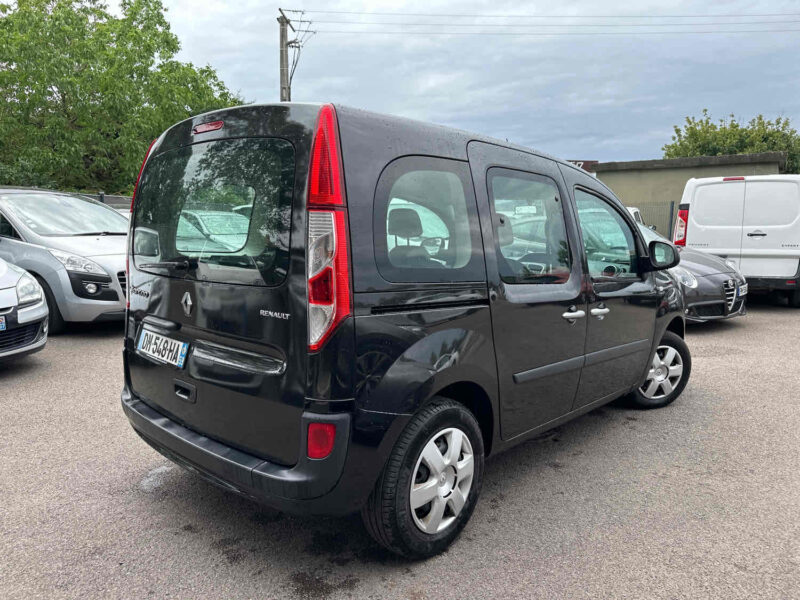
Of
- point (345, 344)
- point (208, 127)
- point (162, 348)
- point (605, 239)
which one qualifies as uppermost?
point (208, 127)

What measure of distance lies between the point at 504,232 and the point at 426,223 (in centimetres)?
53

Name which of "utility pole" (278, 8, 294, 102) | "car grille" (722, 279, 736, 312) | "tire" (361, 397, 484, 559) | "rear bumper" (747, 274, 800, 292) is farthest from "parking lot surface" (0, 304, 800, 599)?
"utility pole" (278, 8, 294, 102)

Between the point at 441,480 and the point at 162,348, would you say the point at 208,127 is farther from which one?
the point at 441,480

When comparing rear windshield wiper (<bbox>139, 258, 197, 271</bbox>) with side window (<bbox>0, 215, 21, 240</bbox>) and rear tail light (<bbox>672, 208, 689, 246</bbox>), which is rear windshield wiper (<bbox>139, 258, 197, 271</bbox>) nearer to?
side window (<bbox>0, 215, 21, 240</bbox>)

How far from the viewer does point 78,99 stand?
1822 cm

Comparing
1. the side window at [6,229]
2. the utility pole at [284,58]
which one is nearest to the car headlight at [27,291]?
the side window at [6,229]

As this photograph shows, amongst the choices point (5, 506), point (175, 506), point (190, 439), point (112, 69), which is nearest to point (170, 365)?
point (190, 439)

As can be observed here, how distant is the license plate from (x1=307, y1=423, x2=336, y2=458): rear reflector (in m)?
0.77

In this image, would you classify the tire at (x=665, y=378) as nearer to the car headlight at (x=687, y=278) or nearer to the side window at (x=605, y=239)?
the side window at (x=605, y=239)

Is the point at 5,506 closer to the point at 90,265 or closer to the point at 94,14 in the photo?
the point at 90,265

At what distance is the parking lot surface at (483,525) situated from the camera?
2.34 m

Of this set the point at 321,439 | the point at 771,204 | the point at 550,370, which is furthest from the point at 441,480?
the point at 771,204

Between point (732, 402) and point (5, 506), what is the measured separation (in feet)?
15.8

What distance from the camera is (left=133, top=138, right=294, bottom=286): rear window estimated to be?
2.22m
